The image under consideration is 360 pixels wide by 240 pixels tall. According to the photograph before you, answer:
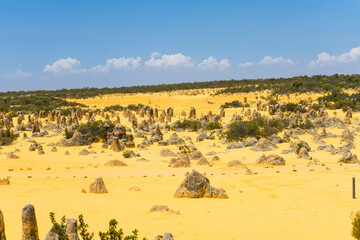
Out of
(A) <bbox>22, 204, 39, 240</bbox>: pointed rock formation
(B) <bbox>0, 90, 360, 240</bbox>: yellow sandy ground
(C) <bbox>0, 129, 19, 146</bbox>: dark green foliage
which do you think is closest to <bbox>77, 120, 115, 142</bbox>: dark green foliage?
(C) <bbox>0, 129, 19, 146</bbox>: dark green foliage

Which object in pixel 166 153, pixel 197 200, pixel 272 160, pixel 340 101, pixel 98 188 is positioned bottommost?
pixel 166 153

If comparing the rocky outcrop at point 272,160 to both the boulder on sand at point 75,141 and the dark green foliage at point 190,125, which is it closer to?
the boulder on sand at point 75,141

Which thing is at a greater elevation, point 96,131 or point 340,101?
point 340,101

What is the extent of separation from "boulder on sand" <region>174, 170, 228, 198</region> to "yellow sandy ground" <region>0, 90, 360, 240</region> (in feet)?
0.90

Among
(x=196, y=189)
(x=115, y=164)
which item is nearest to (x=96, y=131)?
A: (x=115, y=164)

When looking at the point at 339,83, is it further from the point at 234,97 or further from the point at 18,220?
the point at 18,220

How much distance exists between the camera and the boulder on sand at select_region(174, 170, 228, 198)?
9.72 metres

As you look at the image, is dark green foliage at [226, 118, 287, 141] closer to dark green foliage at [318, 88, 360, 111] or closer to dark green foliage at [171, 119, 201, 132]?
dark green foliage at [171, 119, 201, 132]

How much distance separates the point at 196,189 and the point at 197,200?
0.31m

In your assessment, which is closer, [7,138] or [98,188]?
[98,188]

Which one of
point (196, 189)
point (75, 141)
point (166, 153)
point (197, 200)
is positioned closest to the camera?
point (197, 200)

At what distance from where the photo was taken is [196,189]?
9.75 meters

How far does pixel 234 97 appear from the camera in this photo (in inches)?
2162

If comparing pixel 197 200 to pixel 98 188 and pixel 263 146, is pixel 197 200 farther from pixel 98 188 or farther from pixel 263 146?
pixel 263 146
